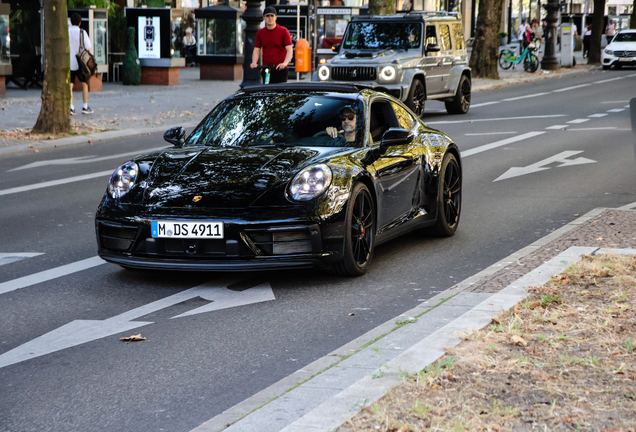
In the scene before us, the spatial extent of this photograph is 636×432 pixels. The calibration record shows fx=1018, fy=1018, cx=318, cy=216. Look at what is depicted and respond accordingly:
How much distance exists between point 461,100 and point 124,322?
17.2 m

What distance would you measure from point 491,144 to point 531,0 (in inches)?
2727

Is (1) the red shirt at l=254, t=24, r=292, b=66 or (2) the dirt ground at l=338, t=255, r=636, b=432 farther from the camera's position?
(1) the red shirt at l=254, t=24, r=292, b=66

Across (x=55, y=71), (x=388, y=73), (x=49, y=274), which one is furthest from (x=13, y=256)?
(x=388, y=73)

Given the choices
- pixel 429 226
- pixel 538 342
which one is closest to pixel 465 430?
pixel 538 342

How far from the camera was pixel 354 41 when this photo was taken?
21.1 meters

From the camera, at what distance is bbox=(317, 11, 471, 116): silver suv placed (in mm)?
20062

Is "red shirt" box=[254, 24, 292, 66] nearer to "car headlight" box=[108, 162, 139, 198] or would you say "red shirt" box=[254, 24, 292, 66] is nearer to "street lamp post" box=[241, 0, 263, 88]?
"street lamp post" box=[241, 0, 263, 88]

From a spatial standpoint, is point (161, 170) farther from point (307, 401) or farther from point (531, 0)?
point (531, 0)

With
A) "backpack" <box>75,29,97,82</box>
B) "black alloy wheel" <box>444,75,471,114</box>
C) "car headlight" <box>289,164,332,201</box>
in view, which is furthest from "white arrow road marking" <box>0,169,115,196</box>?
"black alloy wheel" <box>444,75,471,114</box>

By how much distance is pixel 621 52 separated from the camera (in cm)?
4409

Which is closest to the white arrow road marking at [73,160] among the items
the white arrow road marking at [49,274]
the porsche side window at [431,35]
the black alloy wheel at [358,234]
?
the white arrow road marking at [49,274]

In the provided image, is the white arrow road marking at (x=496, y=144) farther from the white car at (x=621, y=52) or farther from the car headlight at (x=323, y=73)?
the white car at (x=621, y=52)

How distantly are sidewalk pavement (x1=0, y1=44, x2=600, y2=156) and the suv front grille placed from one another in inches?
111

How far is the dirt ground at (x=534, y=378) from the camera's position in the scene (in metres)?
3.81
